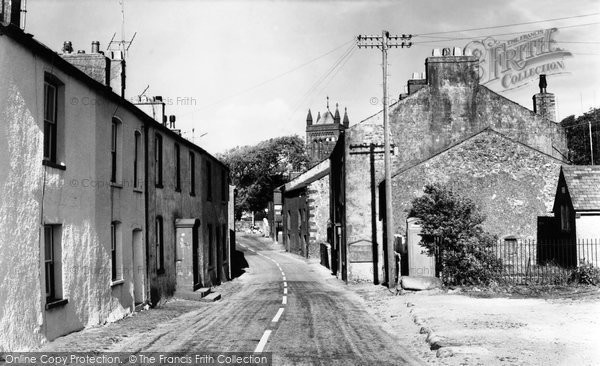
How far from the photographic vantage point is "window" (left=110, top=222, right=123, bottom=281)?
48.0 feet

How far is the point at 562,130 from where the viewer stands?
2933 centimetres

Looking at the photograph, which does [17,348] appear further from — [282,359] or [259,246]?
[259,246]

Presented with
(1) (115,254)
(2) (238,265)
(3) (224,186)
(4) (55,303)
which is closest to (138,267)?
(1) (115,254)

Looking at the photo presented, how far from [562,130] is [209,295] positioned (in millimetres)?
20275

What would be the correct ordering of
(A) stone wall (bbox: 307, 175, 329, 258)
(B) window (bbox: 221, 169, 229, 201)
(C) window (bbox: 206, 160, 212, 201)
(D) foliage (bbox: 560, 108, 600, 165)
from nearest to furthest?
1. (C) window (bbox: 206, 160, 212, 201)
2. (B) window (bbox: 221, 169, 229, 201)
3. (A) stone wall (bbox: 307, 175, 329, 258)
4. (D) foliage (bbox: 560, 108, 600, 165)

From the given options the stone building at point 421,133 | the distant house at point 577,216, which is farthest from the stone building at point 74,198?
the distant house at point 577,216

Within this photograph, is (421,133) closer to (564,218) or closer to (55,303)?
(564,218)

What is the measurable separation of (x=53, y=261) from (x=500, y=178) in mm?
19618

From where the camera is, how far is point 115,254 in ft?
48.5

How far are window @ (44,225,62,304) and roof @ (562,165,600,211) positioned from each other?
1770 cm

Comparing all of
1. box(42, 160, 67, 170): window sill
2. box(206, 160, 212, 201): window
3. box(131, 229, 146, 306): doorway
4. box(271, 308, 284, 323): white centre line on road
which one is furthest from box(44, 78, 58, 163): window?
box(206, 160, 212, 201): window

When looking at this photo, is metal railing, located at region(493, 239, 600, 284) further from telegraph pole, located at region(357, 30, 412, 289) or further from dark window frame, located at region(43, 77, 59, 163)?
dark window frame, located at region(43, 77, 59, 163)

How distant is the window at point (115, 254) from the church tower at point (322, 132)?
74326 mm

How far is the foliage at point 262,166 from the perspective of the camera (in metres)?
82.9
